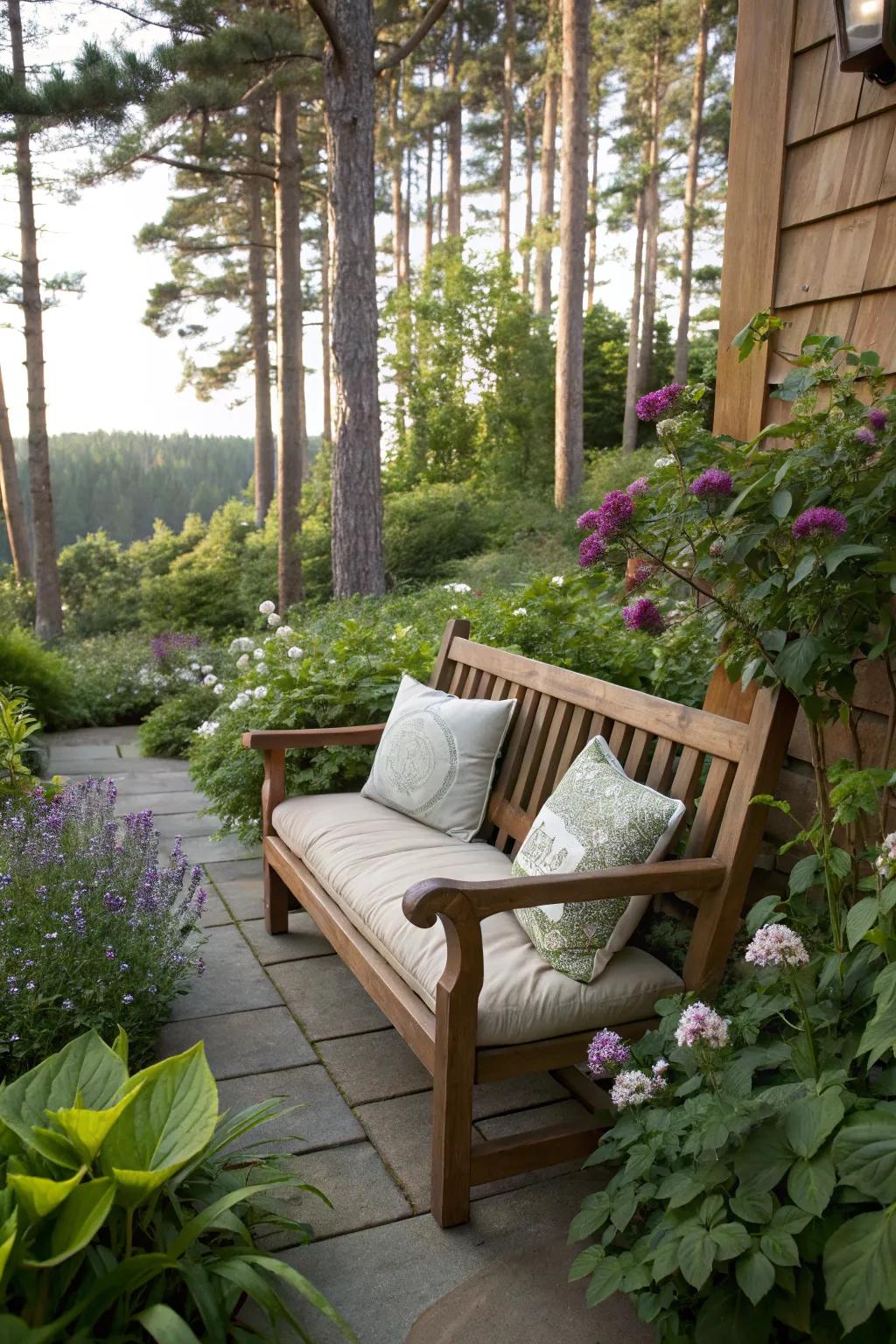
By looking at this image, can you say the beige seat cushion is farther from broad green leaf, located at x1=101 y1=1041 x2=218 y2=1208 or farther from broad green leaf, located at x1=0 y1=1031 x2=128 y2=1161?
broad green leaf, located at x1=0 y1=1031 x2=128 y2=1161

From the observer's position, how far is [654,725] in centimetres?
225

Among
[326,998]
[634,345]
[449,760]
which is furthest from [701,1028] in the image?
[634,345]

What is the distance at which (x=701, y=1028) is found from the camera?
1.51 m

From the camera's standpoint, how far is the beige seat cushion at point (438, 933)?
1874mm

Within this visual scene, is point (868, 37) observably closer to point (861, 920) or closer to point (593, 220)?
point (861, 920)

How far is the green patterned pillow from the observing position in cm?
196

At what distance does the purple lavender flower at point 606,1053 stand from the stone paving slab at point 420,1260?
1.28ft

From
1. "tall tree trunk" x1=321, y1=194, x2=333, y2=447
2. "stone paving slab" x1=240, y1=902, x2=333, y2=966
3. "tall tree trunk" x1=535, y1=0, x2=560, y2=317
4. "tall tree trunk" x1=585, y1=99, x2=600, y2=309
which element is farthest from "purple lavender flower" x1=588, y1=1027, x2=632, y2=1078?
"tall tree trunk" x1=321, y1=194, x2=333, y2=447

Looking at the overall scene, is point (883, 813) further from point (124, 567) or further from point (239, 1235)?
point (124, 567)

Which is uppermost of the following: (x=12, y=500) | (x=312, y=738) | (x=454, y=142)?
(x=454, y=142)

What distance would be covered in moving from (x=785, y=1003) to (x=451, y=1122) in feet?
2.14

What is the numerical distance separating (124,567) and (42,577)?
4812mm

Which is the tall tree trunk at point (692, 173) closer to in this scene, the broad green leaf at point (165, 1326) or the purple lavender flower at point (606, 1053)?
the purple lavender flower at point (606, 1053)

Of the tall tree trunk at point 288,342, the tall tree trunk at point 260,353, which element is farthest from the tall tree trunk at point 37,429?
the tall tree trunk at point 260,353
